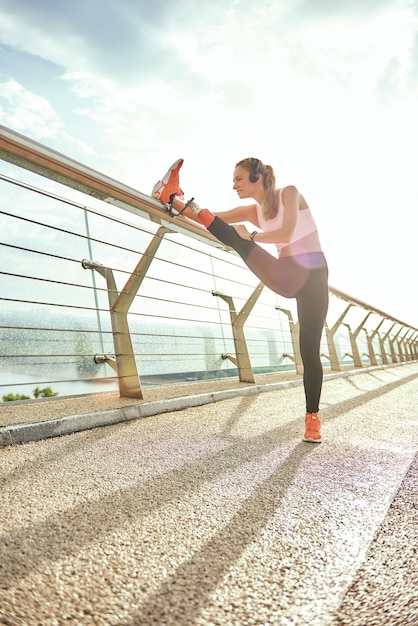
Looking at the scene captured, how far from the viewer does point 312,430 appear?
188 cm

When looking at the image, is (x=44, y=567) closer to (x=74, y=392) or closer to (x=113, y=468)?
(x=113, y=468)

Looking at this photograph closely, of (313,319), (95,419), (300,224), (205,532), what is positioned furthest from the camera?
(300,224)

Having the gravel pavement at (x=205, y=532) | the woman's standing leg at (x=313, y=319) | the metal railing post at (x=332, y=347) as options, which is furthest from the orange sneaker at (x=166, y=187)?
the metal railing post at (x=332, y=347)

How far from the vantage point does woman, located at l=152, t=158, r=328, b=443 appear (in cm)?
Result: 223

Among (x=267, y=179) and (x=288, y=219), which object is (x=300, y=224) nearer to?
(x=288, y=219)

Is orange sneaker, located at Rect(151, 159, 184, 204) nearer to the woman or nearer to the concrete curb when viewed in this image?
the woman

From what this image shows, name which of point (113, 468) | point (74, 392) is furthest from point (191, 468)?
point (74, 392)

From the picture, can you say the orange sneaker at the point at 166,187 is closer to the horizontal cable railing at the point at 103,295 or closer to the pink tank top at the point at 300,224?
the horizontal cable railing at the point at 103,295

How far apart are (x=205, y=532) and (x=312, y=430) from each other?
3.57 ft

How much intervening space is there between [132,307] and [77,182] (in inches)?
32.1

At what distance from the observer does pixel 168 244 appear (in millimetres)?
2787

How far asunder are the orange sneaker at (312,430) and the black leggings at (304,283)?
0.27 meters

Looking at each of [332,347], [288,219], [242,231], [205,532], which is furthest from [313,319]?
[332,347]

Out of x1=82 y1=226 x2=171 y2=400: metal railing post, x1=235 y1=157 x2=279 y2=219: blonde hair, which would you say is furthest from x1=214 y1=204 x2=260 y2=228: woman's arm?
x1=82 y1=226 x2=171 y2=400: metal railing post
